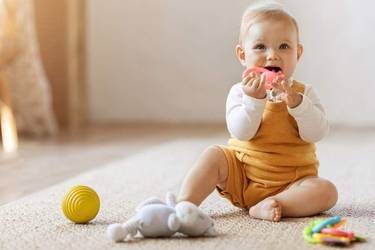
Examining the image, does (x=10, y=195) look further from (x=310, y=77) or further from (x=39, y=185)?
(x=310, y=77)

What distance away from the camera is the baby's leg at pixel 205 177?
4.07 ft

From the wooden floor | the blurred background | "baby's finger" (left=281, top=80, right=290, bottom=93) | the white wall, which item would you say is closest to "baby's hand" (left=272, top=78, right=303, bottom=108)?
"baby's finger" (left=281, top=80, right=290, bottom=93)

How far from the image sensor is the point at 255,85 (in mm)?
1237

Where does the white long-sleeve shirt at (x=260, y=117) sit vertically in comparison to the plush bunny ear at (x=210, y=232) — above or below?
above

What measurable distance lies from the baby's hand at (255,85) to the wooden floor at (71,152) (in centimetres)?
55

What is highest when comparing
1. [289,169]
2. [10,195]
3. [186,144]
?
[289,169]

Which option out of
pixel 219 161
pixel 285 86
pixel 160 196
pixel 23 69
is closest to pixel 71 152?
pixel 23 69

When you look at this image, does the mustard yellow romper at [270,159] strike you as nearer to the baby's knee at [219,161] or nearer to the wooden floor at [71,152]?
the baby's knee at [219,161]

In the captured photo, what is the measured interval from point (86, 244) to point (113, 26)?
240 centimetres

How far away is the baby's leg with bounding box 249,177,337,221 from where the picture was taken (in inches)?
48.7

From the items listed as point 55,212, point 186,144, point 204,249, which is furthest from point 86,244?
point 186,144

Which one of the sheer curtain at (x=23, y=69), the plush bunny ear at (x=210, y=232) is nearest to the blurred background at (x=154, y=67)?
the sheer curtain at (x=23, y=69)

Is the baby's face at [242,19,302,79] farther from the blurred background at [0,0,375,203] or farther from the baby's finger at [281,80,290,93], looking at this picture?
the blurred background at [0,0,375,203]

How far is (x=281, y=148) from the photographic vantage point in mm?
1294
